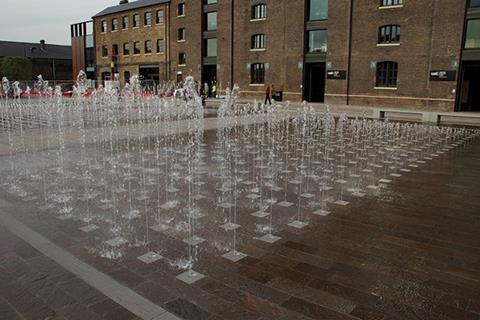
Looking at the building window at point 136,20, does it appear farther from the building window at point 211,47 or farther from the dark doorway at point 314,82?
the dark doorway at point 314,82

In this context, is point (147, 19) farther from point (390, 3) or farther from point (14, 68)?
point (390, 3)

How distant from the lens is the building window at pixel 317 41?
31703 mm

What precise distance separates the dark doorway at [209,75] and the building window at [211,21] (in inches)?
140

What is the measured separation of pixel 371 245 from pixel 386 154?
23.1 feet

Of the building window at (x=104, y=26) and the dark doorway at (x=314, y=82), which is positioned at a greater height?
the building window at (x=104, y=26)

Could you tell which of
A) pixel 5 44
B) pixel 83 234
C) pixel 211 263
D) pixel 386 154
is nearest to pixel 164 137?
pixel 386 154

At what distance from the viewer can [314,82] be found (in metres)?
35.2

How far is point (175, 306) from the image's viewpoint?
3600 mm

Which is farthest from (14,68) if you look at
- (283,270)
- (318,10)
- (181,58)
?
(283,270)

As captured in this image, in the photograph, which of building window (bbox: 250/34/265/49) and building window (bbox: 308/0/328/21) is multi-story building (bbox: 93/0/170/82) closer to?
building window (bbox: 250/34/265/49)

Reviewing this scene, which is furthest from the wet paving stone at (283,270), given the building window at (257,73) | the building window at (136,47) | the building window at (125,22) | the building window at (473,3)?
the building window at (125,22)

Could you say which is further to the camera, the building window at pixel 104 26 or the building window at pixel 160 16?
the building window at pixel 104 26

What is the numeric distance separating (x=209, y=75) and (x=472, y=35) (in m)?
23.7

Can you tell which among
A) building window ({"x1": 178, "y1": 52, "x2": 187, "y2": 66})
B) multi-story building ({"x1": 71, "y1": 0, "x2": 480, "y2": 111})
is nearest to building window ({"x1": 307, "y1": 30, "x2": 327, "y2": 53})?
multi-story building ({"x1": 71, "y1": 0, "x2": 480, "y2": 111})
